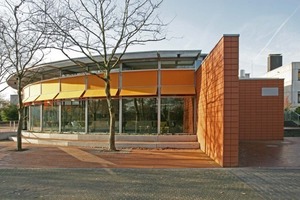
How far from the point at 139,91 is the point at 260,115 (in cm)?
802

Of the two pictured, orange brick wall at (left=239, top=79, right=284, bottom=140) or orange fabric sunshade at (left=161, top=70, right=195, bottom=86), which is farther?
orange brick wall at (left=239, top=79, right=284, bottom=140)

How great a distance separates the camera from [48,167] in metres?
10.3

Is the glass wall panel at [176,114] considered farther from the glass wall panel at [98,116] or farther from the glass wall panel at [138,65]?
the glass wall panel at [98,116]

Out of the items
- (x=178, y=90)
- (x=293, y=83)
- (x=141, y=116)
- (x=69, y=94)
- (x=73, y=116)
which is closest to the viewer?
(x=178, y=90)

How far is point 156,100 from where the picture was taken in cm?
1741

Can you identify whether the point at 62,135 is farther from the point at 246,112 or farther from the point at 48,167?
the point at 246,112

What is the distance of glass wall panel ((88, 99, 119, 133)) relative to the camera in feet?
60.8

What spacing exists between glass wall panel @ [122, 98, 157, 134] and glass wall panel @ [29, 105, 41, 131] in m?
8.22

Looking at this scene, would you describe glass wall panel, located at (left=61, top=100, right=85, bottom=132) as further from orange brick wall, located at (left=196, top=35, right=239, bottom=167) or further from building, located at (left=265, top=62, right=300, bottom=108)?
building, located at (left=265, top=62, right=300, bottom=108)

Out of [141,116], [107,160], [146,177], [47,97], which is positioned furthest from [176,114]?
[47,97]

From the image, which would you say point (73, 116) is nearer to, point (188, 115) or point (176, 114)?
point (176, 114)

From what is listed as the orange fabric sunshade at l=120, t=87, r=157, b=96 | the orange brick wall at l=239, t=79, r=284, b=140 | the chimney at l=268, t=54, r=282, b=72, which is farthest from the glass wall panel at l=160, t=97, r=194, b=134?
the chimney at l=268, t=54, r=282, b=72

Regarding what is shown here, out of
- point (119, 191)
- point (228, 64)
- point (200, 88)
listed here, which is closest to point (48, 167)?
point (119, 191)

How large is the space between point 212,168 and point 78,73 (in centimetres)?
1343
